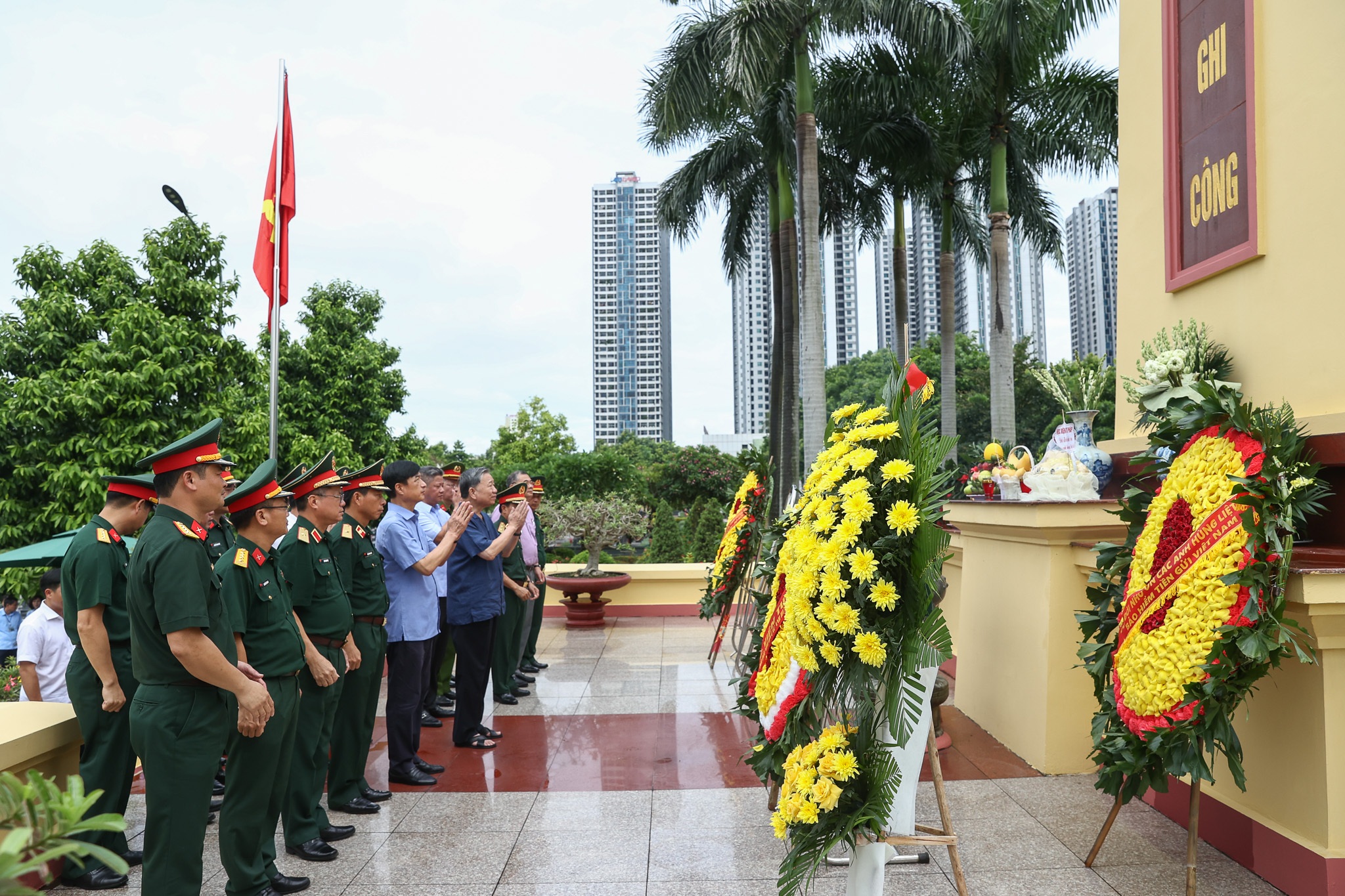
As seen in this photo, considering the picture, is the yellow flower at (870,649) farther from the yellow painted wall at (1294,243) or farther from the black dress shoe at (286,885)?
the black dress shoe at (286,885)

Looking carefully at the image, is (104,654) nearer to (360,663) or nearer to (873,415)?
(360,663)

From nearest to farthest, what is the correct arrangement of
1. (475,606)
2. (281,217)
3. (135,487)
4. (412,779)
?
(135,487) → (412,779) → (475,606) → (281,217)

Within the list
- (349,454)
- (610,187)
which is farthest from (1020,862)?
(610,187)

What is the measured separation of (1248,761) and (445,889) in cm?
349

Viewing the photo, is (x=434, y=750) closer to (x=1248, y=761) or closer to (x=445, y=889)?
(x=445, y=889)

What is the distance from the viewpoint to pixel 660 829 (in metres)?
4.37

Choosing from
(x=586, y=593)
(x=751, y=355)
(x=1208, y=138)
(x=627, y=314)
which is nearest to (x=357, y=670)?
(x=1208, y=138)

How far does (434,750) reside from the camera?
588 centimetres

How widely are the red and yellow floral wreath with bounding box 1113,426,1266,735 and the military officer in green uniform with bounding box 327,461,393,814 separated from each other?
362 cm

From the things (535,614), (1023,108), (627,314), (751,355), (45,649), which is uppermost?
(627,314)

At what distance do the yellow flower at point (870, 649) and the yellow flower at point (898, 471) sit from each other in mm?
535

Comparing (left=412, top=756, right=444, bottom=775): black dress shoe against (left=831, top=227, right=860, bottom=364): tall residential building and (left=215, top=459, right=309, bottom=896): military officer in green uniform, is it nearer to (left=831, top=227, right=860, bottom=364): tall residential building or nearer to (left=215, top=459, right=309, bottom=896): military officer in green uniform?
(left=215, top=459, right=309, bottom=896): military officer in green uniform

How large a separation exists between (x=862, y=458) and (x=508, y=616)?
4691 millimetres

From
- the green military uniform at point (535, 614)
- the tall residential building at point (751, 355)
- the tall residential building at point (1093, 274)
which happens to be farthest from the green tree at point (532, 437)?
the green military uniform at point (535, 614)
